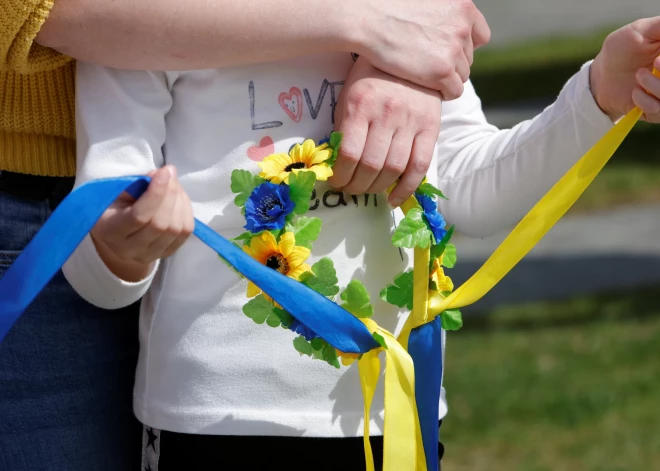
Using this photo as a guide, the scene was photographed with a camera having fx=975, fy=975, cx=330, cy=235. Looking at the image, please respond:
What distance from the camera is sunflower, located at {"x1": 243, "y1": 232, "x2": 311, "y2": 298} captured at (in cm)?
139

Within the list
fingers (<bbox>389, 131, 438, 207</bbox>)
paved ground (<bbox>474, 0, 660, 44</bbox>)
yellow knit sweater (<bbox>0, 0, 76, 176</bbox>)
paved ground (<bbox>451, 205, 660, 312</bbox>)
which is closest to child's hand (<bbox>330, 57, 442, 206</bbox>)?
fingers (<bbox>389, 131, 438, 207</bbox>)

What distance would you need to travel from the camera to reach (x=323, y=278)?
Result: 1.40 m

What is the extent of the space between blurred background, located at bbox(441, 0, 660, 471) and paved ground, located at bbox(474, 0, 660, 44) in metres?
5.23

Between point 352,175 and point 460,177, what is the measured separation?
1.03 ft

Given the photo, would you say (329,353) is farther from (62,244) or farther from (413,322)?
(62,244)

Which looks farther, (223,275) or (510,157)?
(510,157)

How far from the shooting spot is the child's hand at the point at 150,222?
1.13 metres

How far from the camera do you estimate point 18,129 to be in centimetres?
146

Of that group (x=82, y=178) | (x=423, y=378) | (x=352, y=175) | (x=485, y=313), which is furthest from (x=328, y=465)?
(x=485, y=313)

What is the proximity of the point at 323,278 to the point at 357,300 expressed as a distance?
0.19 feet

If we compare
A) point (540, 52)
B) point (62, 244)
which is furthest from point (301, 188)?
point (540, 52)

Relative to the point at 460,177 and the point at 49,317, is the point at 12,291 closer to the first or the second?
the point at 49,317

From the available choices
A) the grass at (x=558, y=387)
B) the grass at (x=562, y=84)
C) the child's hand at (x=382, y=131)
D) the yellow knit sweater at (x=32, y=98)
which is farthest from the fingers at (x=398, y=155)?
the grass at (x=562, y=84)

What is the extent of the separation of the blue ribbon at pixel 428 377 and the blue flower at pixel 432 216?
0.43 ft
